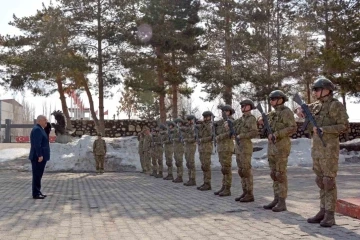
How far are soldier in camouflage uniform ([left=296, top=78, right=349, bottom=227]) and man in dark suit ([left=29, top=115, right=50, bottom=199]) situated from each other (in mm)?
5875

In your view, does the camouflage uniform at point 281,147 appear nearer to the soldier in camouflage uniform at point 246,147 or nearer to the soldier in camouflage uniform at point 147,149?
the soldier in camouflage uniform at point 246,147

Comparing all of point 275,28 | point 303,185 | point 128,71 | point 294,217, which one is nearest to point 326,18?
point 275,28

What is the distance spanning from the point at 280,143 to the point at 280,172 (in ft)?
1.60

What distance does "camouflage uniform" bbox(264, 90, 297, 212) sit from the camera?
7617mm

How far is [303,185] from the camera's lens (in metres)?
12.4

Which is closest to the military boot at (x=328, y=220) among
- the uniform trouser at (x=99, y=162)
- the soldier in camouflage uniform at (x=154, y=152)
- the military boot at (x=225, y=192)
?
the military boot at (x=225, y=192)

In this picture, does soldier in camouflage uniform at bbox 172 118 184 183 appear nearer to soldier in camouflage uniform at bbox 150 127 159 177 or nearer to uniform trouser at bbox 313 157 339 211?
soldier in camouflage uniform at bbox 150 127 159 177

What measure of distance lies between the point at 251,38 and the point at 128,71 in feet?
25.3

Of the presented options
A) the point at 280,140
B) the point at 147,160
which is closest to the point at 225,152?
the point at 280,140

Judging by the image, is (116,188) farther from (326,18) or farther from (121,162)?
(326,18)

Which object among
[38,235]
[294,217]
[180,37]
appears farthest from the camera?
[180,37]

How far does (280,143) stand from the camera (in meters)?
7.68

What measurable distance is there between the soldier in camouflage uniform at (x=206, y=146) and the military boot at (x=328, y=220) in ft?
17.9

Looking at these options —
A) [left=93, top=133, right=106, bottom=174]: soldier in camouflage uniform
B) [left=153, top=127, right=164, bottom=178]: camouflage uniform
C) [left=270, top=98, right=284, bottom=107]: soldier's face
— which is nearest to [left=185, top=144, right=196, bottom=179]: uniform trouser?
[left=153, top=127, right=164, bottom=178]: camouflage uniform
